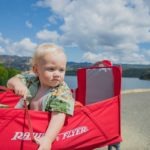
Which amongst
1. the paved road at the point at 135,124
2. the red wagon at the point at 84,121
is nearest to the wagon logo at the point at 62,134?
the red wagon at the point at 84,121

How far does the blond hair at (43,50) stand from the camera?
129 inches

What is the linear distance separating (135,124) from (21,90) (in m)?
5.11

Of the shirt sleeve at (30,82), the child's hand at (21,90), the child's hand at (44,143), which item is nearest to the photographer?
the child's hand at (44,143)

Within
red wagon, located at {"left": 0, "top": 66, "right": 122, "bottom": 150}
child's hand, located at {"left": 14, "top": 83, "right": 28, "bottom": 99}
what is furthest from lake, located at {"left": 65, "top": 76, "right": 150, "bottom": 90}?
child's hand, located at {"left": 14, "top": 83, "right": 28, "bottom": 99}

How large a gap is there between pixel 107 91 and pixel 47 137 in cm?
179

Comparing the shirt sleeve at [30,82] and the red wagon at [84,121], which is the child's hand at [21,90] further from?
the red wagon at [84,121]

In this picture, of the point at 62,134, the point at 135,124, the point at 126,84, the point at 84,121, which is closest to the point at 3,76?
the point at 126,84

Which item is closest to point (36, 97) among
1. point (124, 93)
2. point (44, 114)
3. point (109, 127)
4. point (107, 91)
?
point (44, 114)

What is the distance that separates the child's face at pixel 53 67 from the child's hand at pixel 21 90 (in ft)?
0.78

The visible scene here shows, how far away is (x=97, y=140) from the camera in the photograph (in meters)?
3.85

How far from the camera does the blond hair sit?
129 inches

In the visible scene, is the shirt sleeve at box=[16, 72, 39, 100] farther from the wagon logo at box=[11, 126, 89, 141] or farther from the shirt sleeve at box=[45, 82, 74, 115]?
the wagon logo at box=[11, 126, 89, 141]

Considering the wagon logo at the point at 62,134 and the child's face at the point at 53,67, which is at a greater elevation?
the child's face at the point at 53,67

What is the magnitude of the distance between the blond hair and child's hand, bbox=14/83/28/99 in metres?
0.25
